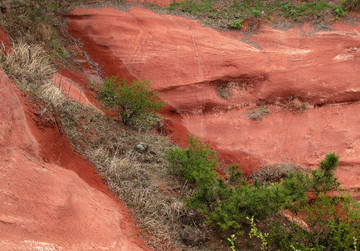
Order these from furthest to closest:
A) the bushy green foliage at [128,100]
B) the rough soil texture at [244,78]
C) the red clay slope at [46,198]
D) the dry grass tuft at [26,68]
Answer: the rough soil texture at [244,78], the bushy green foliage at [128,100], the dry grass tuft at [26,68], the red clay slope at [46,198]

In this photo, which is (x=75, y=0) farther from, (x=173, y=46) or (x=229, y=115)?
(x=229, y=115)

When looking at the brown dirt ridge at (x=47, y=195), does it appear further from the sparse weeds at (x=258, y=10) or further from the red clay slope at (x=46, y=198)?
the sparse weeds at (x=258, y=10)

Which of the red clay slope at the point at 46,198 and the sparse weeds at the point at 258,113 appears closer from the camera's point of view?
the red clay slope at the point at 46,198

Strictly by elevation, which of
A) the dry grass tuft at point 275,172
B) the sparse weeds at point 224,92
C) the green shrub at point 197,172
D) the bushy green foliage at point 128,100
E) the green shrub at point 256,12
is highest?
the green shrub at point 256,12

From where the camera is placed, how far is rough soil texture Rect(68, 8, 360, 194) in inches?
425

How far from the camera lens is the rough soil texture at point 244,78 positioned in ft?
35.4

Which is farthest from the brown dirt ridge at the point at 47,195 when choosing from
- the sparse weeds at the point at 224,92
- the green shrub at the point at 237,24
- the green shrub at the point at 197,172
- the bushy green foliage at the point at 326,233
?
the green shrub at the point at 237,24

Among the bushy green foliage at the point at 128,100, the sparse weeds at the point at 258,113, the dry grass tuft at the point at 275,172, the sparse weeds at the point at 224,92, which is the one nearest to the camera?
the bushy green foliage at the point at 128,100

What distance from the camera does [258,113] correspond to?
1149cm

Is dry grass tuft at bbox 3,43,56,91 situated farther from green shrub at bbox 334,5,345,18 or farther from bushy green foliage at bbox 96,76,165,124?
green shrub at bbox 334,5,345,18

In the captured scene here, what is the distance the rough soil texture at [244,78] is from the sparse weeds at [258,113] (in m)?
0.15

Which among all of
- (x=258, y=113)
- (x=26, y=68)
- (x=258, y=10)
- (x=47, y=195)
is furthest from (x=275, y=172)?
(x=258, y=10)

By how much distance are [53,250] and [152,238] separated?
5.58ft

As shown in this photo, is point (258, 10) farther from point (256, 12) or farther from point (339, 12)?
point (339, 12)
